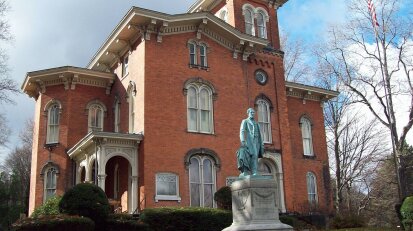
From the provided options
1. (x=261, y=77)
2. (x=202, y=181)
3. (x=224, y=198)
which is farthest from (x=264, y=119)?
(x=224, y=198)

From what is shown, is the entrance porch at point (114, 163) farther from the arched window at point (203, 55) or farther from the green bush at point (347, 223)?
the green bush at point (347, 223)

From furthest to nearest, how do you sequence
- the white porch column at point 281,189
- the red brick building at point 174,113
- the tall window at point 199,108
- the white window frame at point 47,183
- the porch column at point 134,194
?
the white window frame at point 47,183
the white porch column at point 281,189
the tall window at point 199,108
the red brick building at point 174,113
the porch column at point 134,194

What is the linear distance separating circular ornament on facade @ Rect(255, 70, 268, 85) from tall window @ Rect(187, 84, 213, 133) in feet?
11.7

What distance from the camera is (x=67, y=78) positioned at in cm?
2616

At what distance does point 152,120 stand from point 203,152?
2.99m

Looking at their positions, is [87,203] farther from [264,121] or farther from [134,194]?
[264,121]

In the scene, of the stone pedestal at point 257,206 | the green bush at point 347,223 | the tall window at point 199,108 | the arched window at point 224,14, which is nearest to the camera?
the stone pedestal at point 257,206

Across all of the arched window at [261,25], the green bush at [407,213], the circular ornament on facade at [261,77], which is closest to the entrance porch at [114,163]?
the circular ornament on facade at [261,77]

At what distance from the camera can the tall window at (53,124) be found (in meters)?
26.1

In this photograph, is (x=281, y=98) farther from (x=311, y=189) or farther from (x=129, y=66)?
(x=129, y=66)

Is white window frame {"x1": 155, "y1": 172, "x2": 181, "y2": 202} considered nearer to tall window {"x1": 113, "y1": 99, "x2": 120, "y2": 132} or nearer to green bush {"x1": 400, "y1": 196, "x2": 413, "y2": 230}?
tall window {"x1": 113, "y1": 99, "x2": 120, "y2": 132}

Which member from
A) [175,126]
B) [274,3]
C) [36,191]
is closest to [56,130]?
[36,191]

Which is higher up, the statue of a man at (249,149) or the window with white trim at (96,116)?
the window with white trim at (96,116)

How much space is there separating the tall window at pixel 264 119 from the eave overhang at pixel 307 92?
3.59 meters
